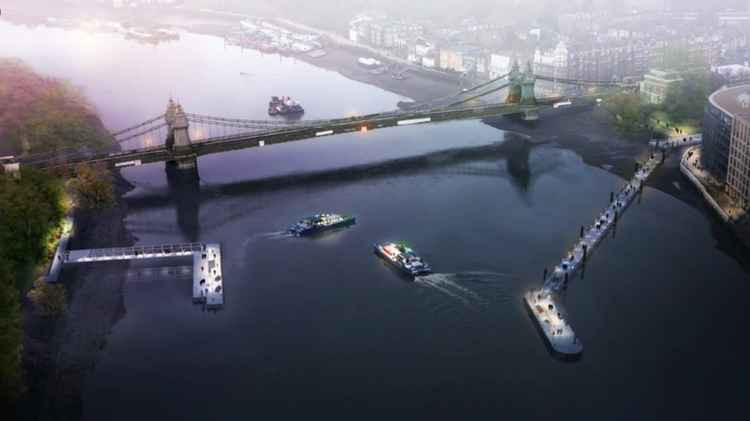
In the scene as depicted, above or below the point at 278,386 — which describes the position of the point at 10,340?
above

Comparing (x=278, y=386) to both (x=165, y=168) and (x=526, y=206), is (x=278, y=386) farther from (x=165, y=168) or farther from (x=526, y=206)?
(x=165, y=168)

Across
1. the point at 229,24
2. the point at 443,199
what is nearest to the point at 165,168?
the point at 443,199

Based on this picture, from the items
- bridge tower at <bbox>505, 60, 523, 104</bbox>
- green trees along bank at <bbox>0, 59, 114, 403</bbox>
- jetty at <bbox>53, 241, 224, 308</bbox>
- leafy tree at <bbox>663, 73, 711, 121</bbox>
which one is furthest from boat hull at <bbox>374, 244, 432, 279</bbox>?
leafy tree at <bbox>663, 73, 711, 121</bbox>

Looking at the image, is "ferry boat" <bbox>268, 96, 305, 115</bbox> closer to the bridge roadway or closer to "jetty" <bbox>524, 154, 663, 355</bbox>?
the bridge roadway

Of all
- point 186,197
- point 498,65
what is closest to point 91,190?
point 186,197

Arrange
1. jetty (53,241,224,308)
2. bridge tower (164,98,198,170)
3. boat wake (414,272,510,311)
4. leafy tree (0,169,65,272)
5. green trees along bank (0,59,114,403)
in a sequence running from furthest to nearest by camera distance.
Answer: bridge tower (164,98,198,170)
jetty (53,241,224,308)
boat wake (414,272,510,311)
leafy tree (0,169,65,272)
green trees along bank (0,59,114,403)

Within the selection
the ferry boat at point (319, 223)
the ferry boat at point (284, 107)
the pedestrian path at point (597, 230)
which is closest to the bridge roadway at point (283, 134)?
the ferry boat at point (319, 223)

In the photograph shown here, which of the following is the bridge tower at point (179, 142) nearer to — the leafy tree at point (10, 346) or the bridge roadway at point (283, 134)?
the bridge roadway at point (283, 134)
